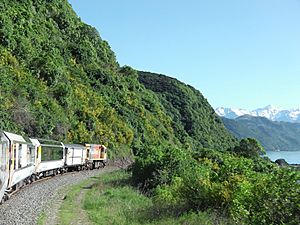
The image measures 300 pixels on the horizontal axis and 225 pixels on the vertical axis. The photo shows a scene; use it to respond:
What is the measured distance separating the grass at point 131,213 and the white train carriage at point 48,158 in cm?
778

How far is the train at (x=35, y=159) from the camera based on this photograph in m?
18.3

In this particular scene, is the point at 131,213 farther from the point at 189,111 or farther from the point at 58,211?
the point at 189,111

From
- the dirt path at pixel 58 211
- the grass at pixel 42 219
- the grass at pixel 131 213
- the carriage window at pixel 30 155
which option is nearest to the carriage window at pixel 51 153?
the carriage window at pixel 30 155

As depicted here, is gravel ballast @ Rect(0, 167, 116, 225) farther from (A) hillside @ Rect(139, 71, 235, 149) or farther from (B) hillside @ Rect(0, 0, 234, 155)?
(A) hillside @ Rect(139, 71, 235, 149)

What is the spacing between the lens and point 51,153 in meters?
35.9

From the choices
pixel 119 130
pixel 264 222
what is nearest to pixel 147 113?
pixel 119 130

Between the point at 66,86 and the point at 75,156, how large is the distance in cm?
1532

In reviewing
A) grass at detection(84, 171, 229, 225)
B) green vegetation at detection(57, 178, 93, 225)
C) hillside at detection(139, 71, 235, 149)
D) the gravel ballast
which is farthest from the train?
hillside at detection(139, 71, 235, 149)

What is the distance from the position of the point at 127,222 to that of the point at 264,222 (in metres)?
5.57

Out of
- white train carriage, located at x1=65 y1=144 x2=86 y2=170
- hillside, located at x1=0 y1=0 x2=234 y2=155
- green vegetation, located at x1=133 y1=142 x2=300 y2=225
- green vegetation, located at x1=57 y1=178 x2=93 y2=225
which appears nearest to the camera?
green vegetation, located at x1=133 y1=142 x2=300 y2=225

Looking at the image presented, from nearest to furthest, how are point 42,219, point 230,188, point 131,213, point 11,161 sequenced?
point 230,188 → point 42,219 → point 131,213 → point 11,161

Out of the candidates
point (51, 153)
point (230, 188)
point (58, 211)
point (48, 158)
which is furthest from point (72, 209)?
point (51, 153)

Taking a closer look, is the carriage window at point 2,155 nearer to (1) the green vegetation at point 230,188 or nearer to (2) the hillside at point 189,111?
(1) the green vegetation at point 230,188

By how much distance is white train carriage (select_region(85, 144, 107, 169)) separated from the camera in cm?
5181
